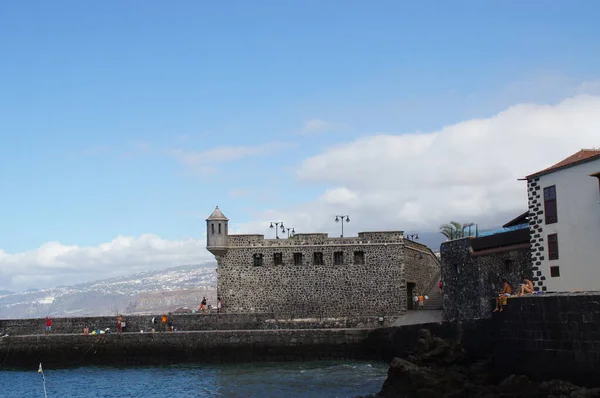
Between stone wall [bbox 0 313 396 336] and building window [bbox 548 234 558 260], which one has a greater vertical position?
building window [bbox 548 234 558 260]

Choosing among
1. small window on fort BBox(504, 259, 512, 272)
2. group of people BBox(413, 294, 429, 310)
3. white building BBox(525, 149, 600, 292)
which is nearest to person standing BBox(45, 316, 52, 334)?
group of people BBox(413, 294, 429, 310)

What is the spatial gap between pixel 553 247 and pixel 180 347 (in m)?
19.1

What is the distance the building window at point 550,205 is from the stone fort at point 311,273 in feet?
48.4

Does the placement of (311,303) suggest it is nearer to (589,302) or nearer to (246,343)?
(246,343)

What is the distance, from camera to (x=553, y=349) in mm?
17812

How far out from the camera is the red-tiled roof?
25922 millimetres

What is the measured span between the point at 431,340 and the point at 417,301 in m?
18.5

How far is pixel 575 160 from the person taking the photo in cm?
2658

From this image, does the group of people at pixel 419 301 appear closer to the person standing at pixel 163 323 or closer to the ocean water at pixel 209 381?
the ocean water at pixel 209 381

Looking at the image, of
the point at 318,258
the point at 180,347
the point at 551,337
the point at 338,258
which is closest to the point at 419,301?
the point at 338,258

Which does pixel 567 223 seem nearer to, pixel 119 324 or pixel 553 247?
pixel 553 247

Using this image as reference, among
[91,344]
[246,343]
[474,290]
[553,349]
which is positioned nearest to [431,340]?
[553,349]

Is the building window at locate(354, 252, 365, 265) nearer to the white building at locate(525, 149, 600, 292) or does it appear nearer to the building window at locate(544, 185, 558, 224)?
the white building at locate(525, 149, 600, 292)

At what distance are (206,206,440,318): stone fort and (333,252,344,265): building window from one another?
6cm
